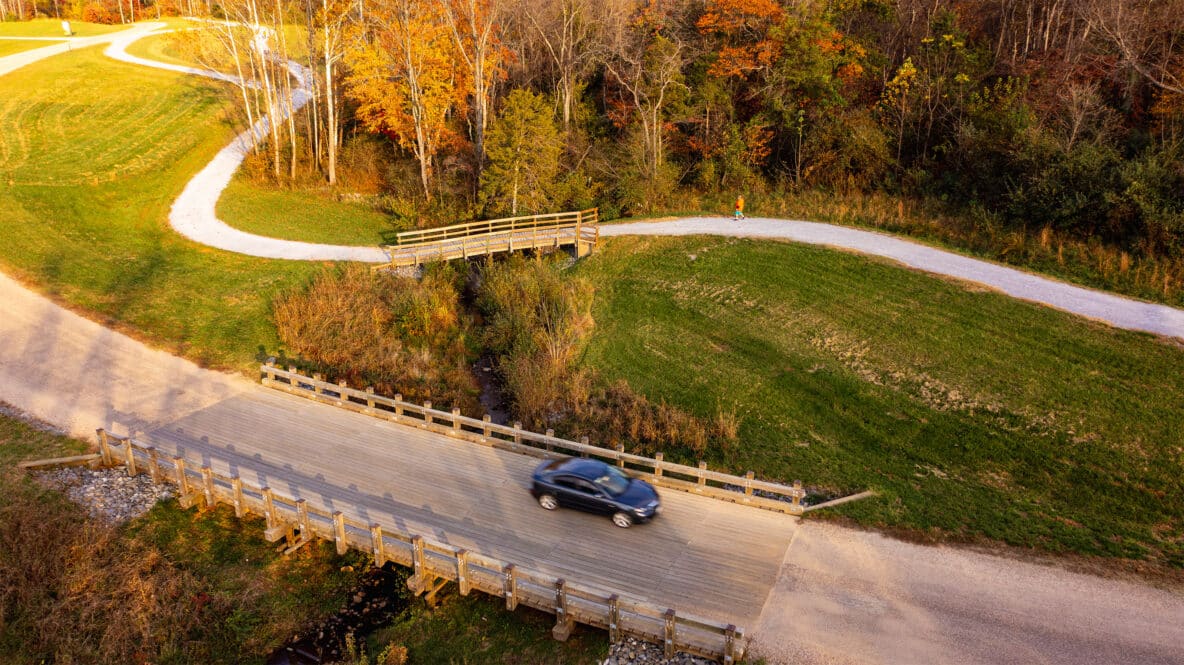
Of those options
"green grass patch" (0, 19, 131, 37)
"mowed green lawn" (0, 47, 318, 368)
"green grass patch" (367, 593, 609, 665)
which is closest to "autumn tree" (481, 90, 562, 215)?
"mowed green lawn" (0, 47, 318, 368)

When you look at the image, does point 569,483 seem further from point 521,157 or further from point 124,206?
point 124,206

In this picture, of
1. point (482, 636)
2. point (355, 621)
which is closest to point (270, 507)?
point (355, 621)

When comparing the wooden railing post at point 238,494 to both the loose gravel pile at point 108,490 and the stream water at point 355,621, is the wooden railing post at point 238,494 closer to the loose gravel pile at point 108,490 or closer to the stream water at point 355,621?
the loose gravel pile at point 108,490

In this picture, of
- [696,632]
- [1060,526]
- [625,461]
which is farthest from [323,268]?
[1060,526]

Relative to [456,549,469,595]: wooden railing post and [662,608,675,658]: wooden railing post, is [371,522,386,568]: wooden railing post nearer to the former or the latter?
[456,549,469,595]: wooden railing post

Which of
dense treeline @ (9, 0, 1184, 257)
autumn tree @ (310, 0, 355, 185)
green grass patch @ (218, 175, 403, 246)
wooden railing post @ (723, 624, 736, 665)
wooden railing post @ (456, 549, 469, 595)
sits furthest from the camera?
autumn tree @ (310, 0, 355, 185)
